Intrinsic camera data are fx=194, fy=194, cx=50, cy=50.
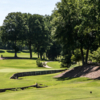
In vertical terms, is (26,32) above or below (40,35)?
above

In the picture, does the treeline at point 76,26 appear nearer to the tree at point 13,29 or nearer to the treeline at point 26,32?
the treeline at point 26,32

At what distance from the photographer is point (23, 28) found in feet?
289

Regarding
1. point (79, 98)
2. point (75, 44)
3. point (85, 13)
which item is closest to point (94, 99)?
point (79, 98)

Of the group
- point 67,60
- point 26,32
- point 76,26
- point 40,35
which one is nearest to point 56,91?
point 76,26

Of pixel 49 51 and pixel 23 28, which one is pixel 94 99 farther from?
pixel 49 51

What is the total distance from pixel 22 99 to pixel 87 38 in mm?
25897

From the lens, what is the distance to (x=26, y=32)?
299ft

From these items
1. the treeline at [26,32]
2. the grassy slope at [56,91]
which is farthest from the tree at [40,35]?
the grassy slope at [56,91]

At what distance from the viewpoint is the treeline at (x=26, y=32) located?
8650cm

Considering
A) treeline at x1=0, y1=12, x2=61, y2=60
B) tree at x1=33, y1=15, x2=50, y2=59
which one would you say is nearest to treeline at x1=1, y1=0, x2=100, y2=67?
tree at x1=33, y1=15, x2=50, y2=59

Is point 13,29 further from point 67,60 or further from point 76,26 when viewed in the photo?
point 76,26

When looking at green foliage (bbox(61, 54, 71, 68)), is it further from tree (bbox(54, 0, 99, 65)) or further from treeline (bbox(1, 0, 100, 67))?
tree (bbox(54, 0, 99, 65))

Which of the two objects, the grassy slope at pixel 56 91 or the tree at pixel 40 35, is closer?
the grassy slope at pixel 56 91

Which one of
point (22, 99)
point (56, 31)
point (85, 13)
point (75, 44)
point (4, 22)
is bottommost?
point (22, 99)
